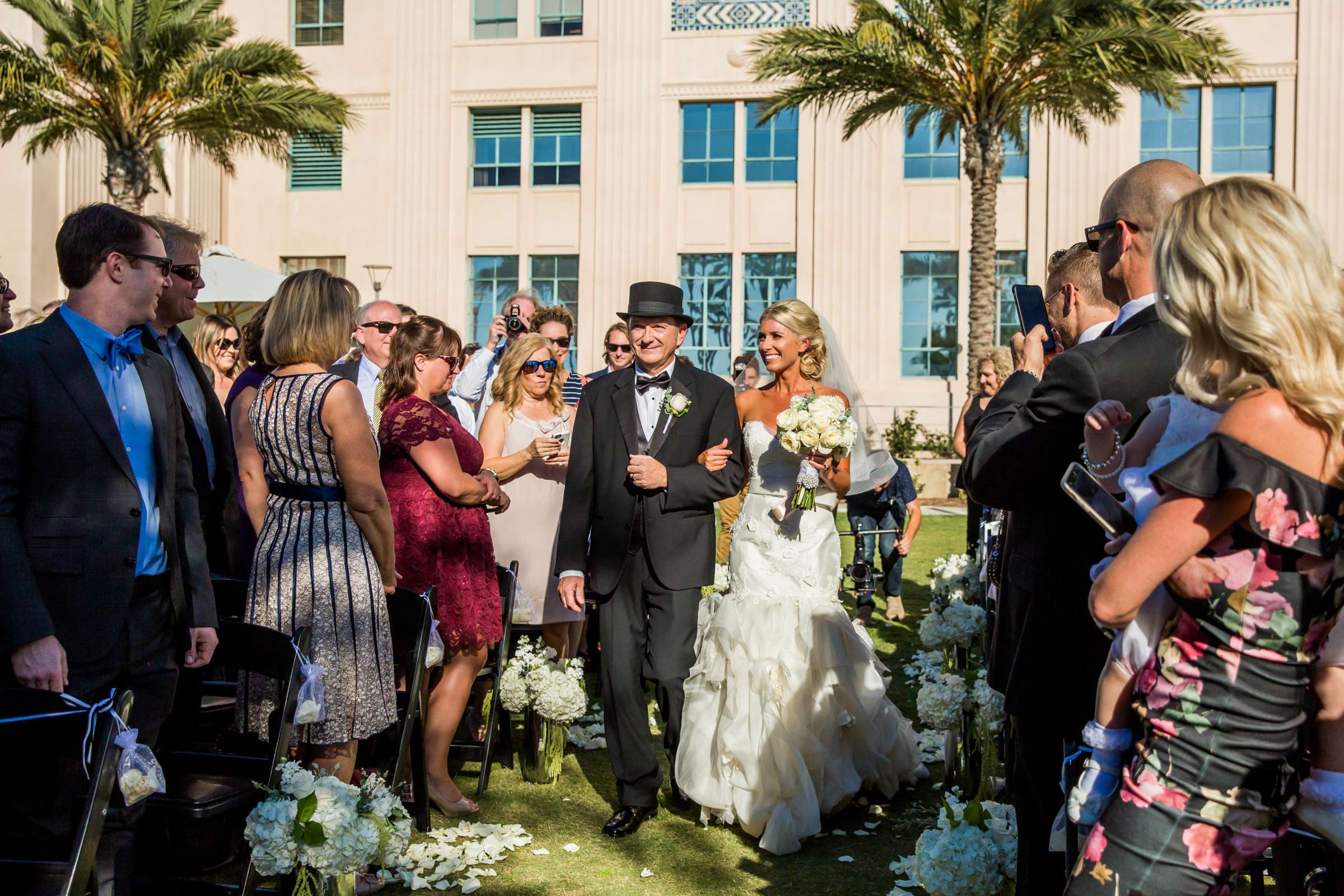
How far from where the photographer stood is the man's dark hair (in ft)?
11.2

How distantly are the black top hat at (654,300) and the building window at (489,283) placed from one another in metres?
23.6

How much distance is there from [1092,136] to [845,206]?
5.60 meters

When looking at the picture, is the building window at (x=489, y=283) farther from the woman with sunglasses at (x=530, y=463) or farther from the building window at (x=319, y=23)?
the woman with sunglasses at (x=530, y=463)

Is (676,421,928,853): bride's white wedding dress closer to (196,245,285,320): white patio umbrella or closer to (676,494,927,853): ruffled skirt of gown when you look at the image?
(676,494,927,853): ruffled skirt of gown

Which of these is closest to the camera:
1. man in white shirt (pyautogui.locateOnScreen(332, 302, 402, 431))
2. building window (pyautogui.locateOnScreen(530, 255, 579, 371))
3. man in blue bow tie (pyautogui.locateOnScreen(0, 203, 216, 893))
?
man in blue bow tie (pyautogui.locateOnScreen(0, 203, 216, 893))

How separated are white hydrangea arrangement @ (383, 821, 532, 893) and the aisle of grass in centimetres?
5

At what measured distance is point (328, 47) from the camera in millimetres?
28844

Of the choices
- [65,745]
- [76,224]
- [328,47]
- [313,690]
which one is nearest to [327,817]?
[313,690]

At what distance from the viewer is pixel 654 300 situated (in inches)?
208

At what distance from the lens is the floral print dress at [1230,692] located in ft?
6.92

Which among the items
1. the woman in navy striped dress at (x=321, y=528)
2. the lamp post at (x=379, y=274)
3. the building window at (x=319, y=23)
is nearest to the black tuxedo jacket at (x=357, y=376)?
the woman in navy striped dress at (x=321, y=528)

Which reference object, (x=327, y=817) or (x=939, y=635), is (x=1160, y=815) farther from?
(x=939, y=635)

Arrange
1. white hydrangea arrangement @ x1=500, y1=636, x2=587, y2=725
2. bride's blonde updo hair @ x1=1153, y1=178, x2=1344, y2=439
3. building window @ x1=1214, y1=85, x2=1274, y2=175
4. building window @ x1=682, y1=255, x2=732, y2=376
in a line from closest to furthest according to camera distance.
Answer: bride's blonde updo hair @ x1=1153, y1=178, x2=1344, y2=439
white hydrangea arrangement @ x1=500, y1=636, x2=587, y2=725
building window @ x1=1214, y1=85, x2=1274, y2=175
building window @ x1=682, y1=255, x2=732, y2=376

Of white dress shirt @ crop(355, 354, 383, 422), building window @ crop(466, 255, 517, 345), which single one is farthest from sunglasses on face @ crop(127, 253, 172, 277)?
building window @ crop(466, 255, 517, 345)
